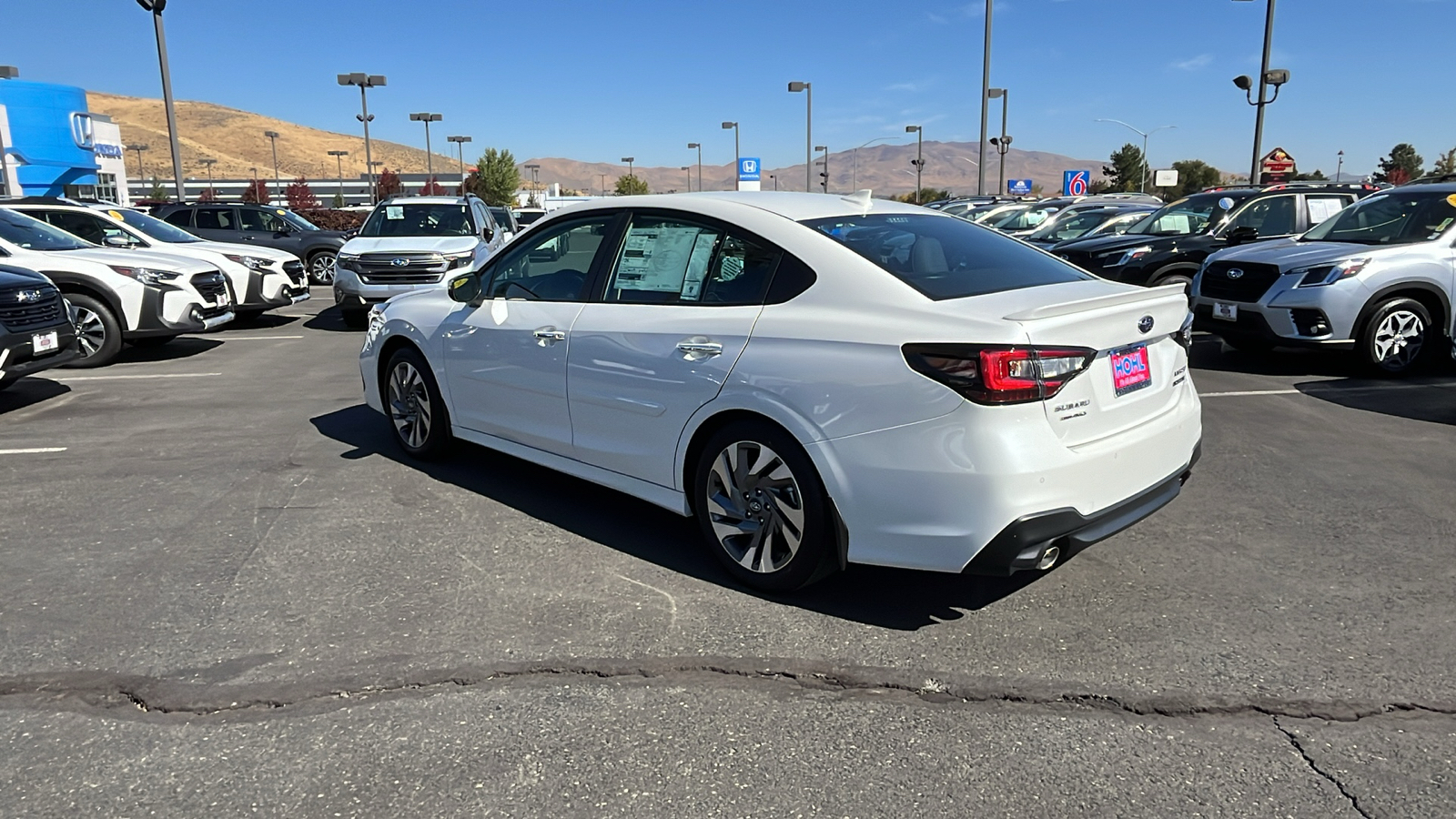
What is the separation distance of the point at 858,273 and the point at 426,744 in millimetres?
2221

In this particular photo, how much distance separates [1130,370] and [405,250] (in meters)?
10.6

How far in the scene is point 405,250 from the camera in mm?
12477

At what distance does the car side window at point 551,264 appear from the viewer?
481cm

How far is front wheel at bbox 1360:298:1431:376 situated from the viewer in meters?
8.47

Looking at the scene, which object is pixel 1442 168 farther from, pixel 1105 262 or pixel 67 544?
pixel 67 544

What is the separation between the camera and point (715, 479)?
404cm

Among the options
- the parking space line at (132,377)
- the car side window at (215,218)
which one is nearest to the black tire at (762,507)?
the parking space line at (132,377)

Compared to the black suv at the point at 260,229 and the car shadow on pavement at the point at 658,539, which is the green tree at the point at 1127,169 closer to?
the black suv at the point at 260,229

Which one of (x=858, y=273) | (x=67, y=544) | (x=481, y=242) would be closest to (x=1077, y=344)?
(x=858, y=273)

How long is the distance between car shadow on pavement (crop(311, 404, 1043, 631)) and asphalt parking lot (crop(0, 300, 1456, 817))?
3 cm

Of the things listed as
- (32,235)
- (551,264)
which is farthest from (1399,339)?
(32,235)

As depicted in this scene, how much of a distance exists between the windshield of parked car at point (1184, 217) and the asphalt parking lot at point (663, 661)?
23.6 feet

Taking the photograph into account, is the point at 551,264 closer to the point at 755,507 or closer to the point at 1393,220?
the point at 755,507

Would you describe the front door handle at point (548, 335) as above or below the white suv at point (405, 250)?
below
